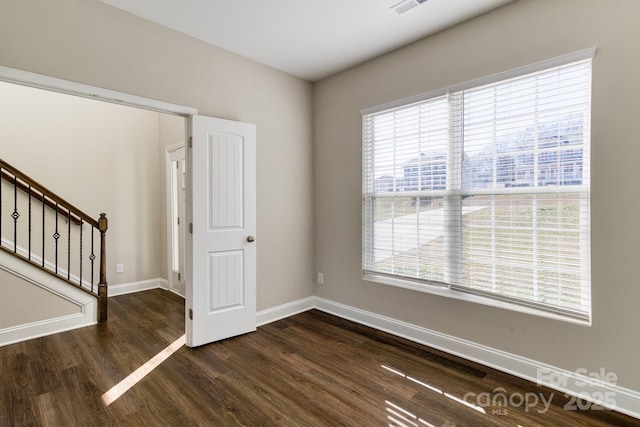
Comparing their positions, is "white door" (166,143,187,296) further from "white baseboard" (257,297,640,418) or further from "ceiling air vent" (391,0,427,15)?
"ceiling air vent" (391,0,427,15)

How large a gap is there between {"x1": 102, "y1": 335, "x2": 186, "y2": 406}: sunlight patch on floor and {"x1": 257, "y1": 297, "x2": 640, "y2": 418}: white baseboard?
0.85 m

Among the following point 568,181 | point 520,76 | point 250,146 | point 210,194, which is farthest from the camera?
point 250,146

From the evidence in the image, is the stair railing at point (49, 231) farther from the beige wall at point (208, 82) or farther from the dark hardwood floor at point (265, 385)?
the beige wall at point (208, 82)

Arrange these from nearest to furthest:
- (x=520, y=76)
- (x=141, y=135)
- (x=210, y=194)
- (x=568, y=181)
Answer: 1. (x=568, y=181)
2. (x=520, y=76)
3. (x=210, y=194)
4. (x=141, y=135)

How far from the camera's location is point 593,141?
2043 millimetres

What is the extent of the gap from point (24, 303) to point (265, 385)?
8.55 feet

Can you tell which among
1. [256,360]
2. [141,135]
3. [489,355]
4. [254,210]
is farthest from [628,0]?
[141,135]

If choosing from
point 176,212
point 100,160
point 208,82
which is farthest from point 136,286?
point 208,82

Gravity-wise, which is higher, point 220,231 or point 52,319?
point 220,231

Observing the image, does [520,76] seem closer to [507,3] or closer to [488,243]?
[507,3]

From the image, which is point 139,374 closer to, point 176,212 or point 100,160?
point 176,212

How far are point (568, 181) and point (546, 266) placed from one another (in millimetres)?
605

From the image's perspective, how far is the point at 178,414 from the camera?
Answer: 1.94 meters

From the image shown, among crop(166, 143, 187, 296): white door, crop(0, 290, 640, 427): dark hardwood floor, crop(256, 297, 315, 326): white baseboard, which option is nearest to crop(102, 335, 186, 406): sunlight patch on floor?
crop(0, 290, 640, 427): dark hardwood floor
